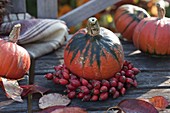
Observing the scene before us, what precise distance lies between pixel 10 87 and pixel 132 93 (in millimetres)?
510

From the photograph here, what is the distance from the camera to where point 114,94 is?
1588mm

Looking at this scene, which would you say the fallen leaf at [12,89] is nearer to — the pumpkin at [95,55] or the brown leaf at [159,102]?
the pumpkin at [95,55]

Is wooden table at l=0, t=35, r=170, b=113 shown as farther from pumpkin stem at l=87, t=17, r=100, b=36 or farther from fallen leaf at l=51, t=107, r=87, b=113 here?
pumpkin stem at l=87, t=17, r=100, b=36

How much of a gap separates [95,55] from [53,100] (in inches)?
10.0

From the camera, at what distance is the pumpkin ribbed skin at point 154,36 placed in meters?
1.94

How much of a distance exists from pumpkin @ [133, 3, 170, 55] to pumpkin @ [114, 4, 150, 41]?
0.62 ft

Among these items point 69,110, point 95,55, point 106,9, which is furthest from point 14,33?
point 106,9

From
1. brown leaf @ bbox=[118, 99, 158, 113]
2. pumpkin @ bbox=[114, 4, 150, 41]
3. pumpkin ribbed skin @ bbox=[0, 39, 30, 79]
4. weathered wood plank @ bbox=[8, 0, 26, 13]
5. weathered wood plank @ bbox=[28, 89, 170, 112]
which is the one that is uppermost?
weathered wood plank @ bbox=[8, 0, 26, 13]

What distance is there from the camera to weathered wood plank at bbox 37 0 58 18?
227cm

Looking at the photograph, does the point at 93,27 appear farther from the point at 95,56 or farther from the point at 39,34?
the point at 39,34

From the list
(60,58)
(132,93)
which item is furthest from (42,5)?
(132,93)

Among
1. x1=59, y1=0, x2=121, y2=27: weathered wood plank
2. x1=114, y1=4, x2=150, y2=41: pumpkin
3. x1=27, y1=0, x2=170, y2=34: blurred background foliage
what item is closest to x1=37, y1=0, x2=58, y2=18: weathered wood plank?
x1=59, y1=0, x2=121, y2=27: weathered wood plank

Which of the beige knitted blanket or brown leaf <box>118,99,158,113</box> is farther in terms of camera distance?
the beige knitted blanket

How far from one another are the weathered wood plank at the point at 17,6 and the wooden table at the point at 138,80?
1.22 ft
